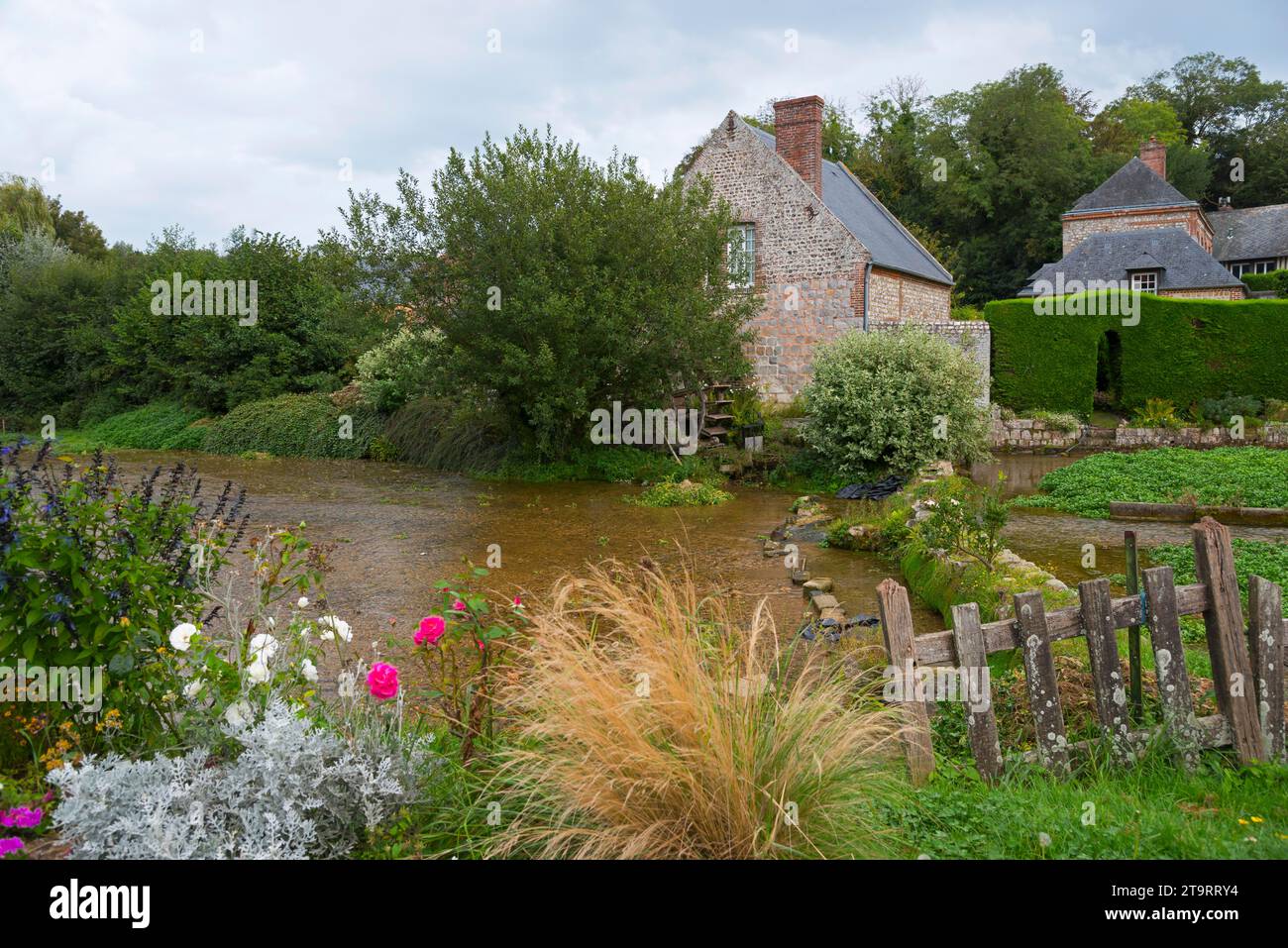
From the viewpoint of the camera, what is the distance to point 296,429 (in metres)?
23.5

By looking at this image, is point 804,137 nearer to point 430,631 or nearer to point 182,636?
point 430,631

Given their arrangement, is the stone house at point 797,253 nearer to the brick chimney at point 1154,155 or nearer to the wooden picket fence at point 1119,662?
the wooden picket fence at point 1119,662

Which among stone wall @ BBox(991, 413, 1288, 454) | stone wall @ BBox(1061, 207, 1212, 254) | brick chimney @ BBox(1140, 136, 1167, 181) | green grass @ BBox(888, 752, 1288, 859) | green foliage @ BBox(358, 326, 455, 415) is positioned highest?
brick chimney @ BBox(1140, 136, 1167, 181)

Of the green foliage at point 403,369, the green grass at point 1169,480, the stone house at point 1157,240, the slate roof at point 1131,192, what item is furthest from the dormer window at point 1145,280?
the green foliage at point 403,369

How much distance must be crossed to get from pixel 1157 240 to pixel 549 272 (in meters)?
27.7

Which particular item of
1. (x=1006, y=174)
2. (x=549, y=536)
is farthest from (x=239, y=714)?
(x=1006, y=174)

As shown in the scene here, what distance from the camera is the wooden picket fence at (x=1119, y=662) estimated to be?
3986 mm

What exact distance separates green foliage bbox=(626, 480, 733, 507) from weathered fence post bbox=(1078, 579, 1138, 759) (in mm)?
10697

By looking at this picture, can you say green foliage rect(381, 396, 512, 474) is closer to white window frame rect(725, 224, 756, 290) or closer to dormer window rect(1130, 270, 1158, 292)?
white window frame rect(725, 224, 756, 290)

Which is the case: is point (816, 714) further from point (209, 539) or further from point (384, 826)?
point (209, 539)

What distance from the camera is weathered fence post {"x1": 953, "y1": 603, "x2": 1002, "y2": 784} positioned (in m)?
3.97

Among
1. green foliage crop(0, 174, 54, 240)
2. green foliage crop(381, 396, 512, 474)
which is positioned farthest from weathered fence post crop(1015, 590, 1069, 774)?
green foliage crop(0, 174, 54, 240)
